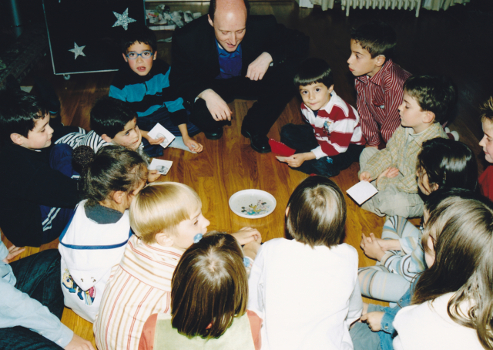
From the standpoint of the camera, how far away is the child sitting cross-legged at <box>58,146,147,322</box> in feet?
4.88

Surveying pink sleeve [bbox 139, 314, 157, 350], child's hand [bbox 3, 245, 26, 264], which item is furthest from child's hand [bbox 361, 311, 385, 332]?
child's hand [bbox 3, 245, 26, 264]

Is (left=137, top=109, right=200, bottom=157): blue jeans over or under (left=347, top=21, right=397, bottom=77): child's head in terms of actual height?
under

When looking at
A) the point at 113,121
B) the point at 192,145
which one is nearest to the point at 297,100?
the point at 192,145

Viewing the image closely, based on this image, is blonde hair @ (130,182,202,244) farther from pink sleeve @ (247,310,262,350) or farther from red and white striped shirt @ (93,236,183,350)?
pink sleeve @ (247,310,262,350)

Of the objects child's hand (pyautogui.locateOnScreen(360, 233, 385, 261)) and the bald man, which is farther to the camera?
the bald man

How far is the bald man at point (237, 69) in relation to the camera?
2.77 meters

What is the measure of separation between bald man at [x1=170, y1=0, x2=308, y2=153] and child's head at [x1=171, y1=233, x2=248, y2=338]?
5.50 feet

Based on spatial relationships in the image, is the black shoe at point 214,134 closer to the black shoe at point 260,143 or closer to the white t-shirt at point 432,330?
the black shoe at point 260,143

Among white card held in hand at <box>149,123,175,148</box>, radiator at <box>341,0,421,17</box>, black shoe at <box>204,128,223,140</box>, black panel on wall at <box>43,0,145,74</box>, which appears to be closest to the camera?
white card held in hand at <box>149,123,175,148</box>

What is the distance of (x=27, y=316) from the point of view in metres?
1.37

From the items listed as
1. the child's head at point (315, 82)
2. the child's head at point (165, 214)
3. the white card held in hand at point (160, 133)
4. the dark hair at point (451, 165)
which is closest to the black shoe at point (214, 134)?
the white card held in hand at point (160, 133)

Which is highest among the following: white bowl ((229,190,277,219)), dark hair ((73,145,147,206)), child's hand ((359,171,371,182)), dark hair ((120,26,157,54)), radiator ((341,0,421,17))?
dark hair ((120,26,157,54))

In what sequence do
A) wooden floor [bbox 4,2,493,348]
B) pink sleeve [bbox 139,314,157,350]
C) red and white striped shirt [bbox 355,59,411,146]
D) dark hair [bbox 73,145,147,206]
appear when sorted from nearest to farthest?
pink sleeve [bbox 139,314,157,350] < dark hair [bbox 73,145,147,206] < wooden floor [bbox 4,2,493,348] < red and white striped shirt [bbox 355,59,411,146]

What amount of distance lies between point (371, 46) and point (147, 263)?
1.99 m
